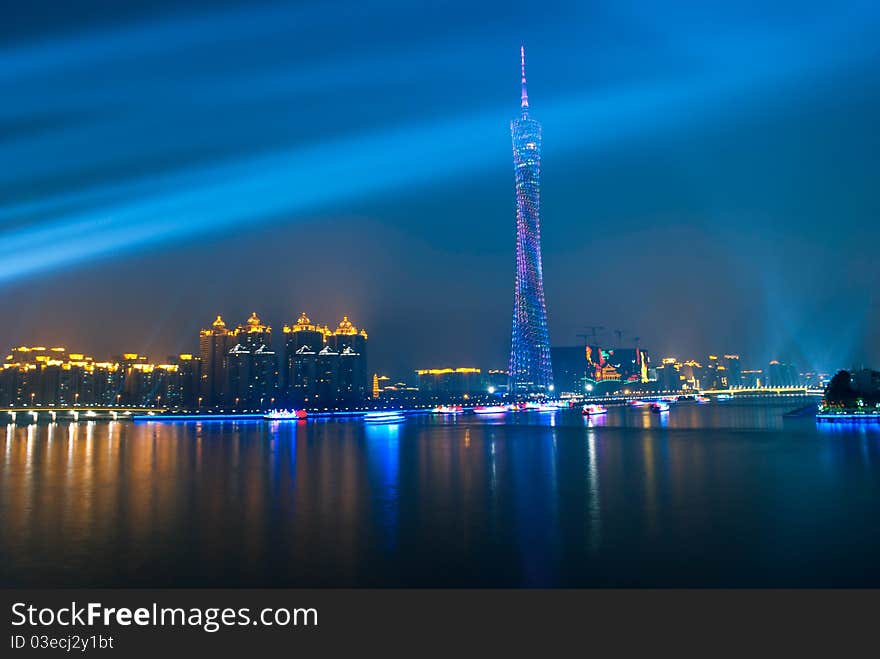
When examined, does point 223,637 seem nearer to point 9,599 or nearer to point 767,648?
point 9,599

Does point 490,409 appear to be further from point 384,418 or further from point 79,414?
point 79,414

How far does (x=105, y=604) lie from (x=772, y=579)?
6.43 metres

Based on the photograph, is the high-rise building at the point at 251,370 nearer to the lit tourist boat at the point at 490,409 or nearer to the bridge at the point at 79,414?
the bridge at the point at 79,414

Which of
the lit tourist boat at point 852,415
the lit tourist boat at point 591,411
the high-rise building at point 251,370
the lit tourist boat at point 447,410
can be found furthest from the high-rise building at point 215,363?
the lit tourist boat at point 852,415

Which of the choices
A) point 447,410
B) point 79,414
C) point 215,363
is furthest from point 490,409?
point 79,414

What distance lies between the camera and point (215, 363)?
73.2 meters

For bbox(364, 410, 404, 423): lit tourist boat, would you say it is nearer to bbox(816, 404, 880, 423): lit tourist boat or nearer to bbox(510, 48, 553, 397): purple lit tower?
bbox(510, 48, 553, 397): purple lit tower

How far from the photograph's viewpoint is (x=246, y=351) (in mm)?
72500

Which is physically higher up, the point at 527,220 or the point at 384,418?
the point at 527,220

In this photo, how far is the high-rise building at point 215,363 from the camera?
70938 mm

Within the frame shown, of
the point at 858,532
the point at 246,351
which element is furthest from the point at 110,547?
the point at 246,351

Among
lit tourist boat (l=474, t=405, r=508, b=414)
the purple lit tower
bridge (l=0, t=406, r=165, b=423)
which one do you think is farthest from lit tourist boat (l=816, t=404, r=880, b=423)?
bridge (l=0, t=406, r=165, b=423)

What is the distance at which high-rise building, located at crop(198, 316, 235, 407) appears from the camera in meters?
70.9

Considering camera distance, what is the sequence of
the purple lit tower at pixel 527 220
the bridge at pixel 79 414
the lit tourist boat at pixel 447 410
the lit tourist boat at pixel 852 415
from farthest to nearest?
1. the lit tourist boat at pixel 447 410
2. the bridge at pixel 79 414
3. the purple lit tower at pixel 527 220
4. the lit tourist boat at pixel 852 415
